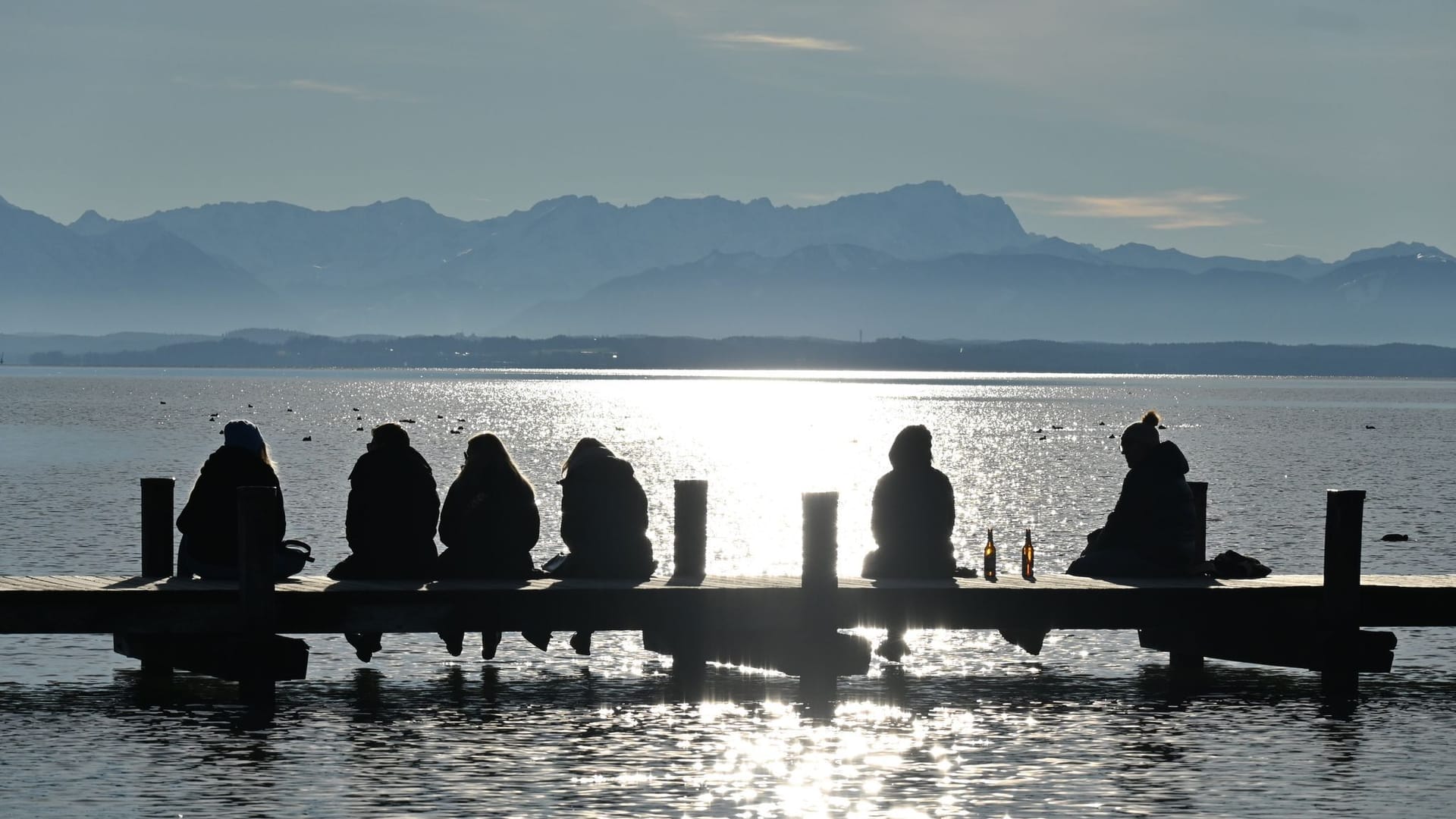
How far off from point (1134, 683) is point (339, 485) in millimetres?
54897

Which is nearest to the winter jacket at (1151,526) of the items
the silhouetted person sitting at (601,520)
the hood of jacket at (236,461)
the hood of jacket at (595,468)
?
the silhouetted person sitting at (601,520)

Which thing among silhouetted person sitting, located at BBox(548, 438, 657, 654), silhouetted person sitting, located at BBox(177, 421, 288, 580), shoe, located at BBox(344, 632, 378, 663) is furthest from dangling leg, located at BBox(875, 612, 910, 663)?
silhouetted person sitting, located at BBox(177, 421, 288, 580)

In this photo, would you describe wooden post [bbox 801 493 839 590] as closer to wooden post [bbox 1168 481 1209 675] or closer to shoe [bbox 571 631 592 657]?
shoe [bbox 571 631 592 657]

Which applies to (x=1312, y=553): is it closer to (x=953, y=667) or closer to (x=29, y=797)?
→ (x=953, y=667)

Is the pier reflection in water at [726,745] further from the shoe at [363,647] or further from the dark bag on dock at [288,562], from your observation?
the dark bag on dock at [288,562]

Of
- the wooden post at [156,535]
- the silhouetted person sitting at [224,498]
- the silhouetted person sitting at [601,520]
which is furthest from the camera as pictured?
the wooden post at [156,535]

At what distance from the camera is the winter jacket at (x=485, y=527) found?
21.9 m

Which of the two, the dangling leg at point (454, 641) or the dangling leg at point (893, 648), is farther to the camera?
the dangling leg at point (893, 648)

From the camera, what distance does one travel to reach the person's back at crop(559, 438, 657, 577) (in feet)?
72.3

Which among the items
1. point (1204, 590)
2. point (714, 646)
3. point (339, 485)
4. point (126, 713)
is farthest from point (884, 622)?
point (339, 485)

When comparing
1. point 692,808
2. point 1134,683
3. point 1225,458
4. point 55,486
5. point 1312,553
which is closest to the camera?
point 692,808

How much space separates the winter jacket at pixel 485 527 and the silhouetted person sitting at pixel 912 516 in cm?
426

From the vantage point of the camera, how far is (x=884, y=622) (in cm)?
2170

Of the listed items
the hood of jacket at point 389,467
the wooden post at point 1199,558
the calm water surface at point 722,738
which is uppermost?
the hood of jacket at point 389,467
